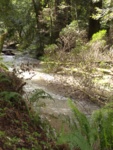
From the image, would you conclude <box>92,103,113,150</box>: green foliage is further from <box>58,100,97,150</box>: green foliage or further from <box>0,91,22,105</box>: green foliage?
<box>0,91,22,105</box>: green foliage

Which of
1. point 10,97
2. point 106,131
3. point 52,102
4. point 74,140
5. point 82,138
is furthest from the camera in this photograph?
point 52,102

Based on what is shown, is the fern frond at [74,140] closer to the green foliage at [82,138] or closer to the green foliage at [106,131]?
the green foliage at [82,138]

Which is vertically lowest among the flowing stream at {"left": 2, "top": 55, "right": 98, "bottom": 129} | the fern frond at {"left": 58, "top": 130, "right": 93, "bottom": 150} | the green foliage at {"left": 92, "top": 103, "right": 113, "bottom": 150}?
the flowing stream at {"left": 2, "top": 55, "right": 98, "bottom": 129}

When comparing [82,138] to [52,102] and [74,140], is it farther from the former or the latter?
[52,102]

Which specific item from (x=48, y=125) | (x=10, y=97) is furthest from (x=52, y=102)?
(x=10, y=97)

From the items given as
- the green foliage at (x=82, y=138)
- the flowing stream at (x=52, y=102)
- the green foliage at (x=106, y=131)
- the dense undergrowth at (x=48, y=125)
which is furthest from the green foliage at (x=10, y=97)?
the green foliage at (x=106, y=131)

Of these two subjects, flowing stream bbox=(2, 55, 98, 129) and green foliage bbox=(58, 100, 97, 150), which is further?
flowing stream bbox=(2, 55, 98, 129)

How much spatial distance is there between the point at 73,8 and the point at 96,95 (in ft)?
35.3

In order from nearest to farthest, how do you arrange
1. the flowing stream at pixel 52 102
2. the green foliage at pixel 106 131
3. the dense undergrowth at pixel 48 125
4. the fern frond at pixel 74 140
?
the fern frond at pixel 74 140 → the dense undergrowth at pixel 48 125 → the green foliage at pixel 106 131 → the flowing stream at pixel 52 102

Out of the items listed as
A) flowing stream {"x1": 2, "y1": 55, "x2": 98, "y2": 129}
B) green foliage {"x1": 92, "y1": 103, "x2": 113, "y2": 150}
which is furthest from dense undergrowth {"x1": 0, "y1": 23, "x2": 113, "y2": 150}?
flowing stream {"x1": 2, "y1": 55, "x2": 98, "y2": 129}

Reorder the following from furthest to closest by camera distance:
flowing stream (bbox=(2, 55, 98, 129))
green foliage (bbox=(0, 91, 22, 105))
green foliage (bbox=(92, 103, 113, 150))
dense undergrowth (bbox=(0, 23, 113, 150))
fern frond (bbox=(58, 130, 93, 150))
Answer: flowing stream (bbox=(2, 55, 98, 129))
green foliage (bbox=(0, 91, 22, 105))
green foliage (bbox=(92, 103, 113, 150))
dense undergrowth (bbox=(0, 23, 113, 150))
fern frond (bbox=(58, 130, 93, 150))

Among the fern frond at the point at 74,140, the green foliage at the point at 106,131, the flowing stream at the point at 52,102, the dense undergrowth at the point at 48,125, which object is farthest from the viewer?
the flowing stream at the point at 52,102

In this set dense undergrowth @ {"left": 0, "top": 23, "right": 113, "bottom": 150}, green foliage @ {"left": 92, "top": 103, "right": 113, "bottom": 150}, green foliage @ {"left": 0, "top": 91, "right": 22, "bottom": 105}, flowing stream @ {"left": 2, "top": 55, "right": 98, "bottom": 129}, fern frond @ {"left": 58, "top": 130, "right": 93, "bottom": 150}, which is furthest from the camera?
flowing stream @ {"left": 2, "top": 55, "right": 98, "bottom": 129}

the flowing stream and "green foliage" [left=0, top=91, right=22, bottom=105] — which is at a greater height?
"green foliage" [left=0, top=91, right=22, bottom=105]
